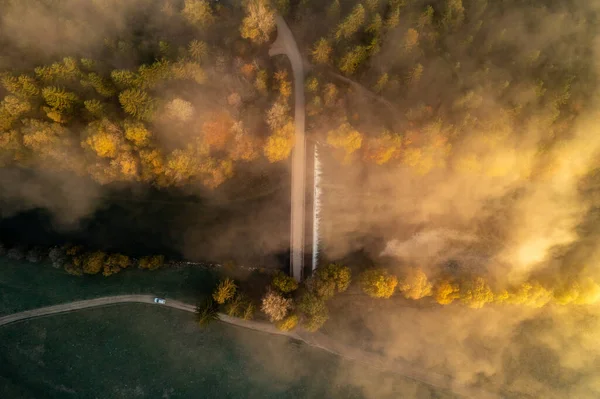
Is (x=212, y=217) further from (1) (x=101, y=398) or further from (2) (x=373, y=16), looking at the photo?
(2) (x=373, y=16)

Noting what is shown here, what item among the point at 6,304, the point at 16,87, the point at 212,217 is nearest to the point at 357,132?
the point at 212,217

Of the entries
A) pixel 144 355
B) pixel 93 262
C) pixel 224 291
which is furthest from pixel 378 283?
pixel 93 262

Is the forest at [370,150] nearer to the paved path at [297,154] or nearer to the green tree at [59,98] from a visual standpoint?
the green tree at [59,98]

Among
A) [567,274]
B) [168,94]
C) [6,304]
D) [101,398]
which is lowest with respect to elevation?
[101,398]

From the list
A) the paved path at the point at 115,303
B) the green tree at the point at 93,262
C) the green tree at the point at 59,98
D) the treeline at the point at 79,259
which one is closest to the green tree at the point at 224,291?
the paved path at the point at 115,303

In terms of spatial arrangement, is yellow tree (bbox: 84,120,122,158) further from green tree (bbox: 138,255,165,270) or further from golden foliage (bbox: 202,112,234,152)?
green tree (bbox: 138,255,165,270)

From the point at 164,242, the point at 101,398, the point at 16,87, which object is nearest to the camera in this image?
the point at 16,87

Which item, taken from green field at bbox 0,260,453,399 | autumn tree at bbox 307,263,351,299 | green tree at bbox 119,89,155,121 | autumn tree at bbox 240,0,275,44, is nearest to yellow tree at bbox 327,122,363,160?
autumn tree at bbox 240,0,275,44
